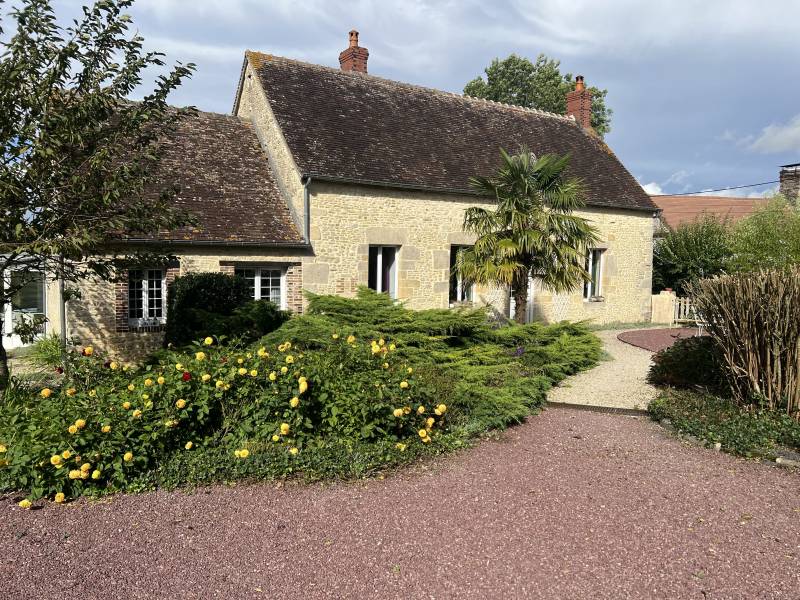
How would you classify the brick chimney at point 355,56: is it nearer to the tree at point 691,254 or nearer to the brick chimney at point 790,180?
the tree at point 691,254

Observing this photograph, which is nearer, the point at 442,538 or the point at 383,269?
the point at 442,538

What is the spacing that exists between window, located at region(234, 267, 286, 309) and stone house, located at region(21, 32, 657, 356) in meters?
0.03

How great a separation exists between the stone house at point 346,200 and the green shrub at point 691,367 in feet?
17.5

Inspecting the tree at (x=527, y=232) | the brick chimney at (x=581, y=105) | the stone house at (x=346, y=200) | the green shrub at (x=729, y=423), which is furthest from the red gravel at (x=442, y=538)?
the brick chimney at (x=581, y=105)

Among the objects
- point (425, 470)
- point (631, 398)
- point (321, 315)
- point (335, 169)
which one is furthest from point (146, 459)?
point (335, 169)

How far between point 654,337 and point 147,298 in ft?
38.5

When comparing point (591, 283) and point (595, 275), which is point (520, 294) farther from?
point (595, 275)

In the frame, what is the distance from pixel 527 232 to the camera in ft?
35.5

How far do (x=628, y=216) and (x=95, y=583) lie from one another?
54.9 ft

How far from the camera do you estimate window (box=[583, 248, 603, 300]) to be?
17172mm

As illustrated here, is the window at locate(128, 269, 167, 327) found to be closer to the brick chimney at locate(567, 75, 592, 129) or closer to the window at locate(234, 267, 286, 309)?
the window at locate(234, 267, 286, 309)

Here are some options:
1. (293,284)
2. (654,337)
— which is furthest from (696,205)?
(293,284)

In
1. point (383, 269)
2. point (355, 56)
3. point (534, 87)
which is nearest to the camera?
point (383, 269)

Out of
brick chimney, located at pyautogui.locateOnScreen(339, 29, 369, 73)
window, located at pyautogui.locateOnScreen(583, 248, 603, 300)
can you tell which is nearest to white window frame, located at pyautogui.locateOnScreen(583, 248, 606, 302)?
window, located at pyautogui.locateOnScreen(583, 248, 603, 300)
